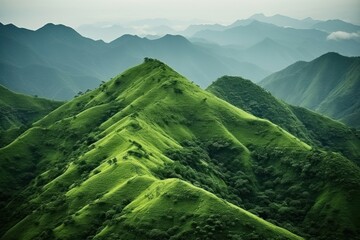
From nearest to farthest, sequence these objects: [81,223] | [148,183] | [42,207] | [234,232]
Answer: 1. [234,232]
2. [81,223]
3. [148,183]
4. [42,207]

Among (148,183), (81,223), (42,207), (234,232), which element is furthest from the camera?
(42,207)

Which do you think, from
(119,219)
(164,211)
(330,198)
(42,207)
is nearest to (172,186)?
(164,211)

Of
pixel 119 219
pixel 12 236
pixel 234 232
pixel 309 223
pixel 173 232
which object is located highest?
pixel 12 236

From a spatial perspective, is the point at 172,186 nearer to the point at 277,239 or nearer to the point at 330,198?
the point at 277,239

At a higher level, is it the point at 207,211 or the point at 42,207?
the point at 42,207

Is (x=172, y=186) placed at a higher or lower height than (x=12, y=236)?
lower

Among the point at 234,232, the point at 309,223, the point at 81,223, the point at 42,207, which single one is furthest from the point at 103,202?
the point at 309,223

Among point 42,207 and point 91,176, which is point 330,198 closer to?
point 91,176

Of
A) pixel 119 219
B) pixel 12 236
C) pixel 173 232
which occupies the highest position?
pixel 12 236

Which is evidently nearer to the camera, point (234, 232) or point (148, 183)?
point (234, 232)
